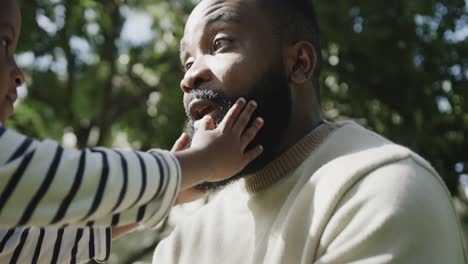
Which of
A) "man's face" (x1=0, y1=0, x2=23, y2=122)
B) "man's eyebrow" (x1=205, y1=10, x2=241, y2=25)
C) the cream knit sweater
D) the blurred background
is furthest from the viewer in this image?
the blurred background

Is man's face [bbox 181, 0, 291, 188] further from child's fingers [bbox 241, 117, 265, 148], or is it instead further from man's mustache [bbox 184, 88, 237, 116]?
child's fingers [bbox 241, 117, 265, 148]

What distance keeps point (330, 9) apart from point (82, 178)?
4.77 meters

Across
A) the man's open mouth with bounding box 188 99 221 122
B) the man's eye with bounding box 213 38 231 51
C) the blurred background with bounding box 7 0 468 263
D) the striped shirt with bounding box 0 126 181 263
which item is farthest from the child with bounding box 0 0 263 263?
the blurred background with bounding box 7 0 468 263

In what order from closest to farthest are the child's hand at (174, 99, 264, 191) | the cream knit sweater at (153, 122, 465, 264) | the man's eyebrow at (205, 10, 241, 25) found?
the cream knit sweater at (153, 122, 465, 264) < the child's hand at (174, 99, 264, 191) < the man's eyebrow at (205, 10, 241, 25)

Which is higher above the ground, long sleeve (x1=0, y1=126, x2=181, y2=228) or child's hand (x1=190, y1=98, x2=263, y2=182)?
long sleeve (x1=0, y1=126, x2=181, y2=228)

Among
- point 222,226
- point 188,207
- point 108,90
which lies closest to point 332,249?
point 222,226

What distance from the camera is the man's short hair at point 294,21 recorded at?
2.59 m

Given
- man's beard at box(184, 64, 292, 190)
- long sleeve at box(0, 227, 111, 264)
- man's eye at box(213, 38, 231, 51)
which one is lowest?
long sleeve at box(0, 227, 111, 264)

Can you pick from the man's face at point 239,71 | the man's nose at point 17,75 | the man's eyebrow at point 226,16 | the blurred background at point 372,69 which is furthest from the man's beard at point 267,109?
the blurred background at point 372,69

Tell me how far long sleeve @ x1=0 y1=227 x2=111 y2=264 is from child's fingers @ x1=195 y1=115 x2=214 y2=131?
0.60 meters

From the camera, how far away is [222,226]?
2.57 m

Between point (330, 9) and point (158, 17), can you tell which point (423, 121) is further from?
point (158, 17)

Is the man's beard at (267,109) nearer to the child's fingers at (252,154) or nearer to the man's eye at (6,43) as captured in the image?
the child's fingers at (252,154)

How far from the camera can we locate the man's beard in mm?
2443
